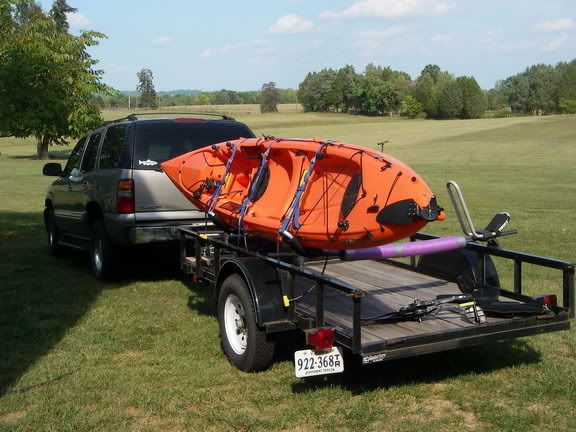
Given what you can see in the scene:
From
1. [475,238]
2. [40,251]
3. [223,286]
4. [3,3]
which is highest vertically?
[3,3]

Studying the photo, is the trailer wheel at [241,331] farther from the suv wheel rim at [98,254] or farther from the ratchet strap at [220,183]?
the suv wheel rim at [98,254]

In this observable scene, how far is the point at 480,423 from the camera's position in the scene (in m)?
4.71

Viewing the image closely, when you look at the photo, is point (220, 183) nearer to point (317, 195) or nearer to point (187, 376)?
point (317, 195)

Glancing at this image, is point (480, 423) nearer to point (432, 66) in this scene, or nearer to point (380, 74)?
point (380, 74)

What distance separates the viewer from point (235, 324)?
595 centimetres

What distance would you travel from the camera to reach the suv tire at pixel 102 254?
8906 millimetres

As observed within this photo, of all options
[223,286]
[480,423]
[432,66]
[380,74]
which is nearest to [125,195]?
[223,286]

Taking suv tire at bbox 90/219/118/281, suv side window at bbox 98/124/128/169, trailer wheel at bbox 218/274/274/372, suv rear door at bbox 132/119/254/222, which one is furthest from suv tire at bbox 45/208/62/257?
trailer wheel at bbox 218/274/274/372

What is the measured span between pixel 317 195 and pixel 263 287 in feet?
2.71

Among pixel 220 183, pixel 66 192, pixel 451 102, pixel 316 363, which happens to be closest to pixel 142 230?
pixel 220 183

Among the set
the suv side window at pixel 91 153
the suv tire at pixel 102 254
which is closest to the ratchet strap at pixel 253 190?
the suv tire at pixel 102 254

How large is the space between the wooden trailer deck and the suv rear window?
2.28m

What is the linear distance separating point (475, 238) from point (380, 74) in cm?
13767

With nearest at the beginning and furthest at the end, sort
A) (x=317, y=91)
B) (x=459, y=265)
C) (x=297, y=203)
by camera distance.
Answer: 1. (x=297, y=203)
2. (x=459, y=265)
3. (x=317, y=91)
